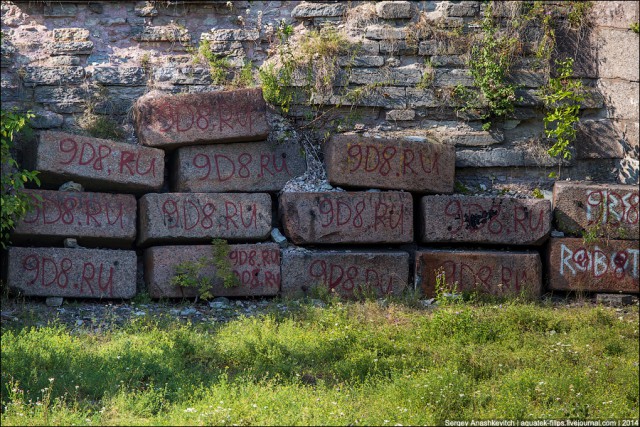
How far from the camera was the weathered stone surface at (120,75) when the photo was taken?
851cm

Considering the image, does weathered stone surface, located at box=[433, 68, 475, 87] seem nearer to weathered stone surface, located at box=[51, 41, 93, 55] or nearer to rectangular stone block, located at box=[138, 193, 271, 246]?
rectangular stone block, located at box=[138, 193, 271, 246]

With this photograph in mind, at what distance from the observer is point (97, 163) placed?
25.4 feet

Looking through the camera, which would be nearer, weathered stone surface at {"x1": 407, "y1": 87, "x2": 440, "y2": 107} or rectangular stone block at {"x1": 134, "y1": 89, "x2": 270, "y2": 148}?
rectangular stone block at {"x1": 134, "y1": 89, "x2": 270, "y2": 148}

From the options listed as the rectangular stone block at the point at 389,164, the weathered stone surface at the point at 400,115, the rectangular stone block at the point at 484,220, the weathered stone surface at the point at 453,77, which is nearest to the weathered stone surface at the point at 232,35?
the rectangular stone block at the point at 389,164

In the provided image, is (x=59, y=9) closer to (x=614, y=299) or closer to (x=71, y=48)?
(x=71, y=48)

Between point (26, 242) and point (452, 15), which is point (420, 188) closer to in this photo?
point (452, 15)

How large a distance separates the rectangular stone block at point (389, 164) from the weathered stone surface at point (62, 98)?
2.63m

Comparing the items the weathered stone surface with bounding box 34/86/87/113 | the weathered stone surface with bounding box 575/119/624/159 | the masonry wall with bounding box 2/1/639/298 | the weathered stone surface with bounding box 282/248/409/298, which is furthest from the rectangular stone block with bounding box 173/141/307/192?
the weathered stone surface with bounding box 575/119/624/159

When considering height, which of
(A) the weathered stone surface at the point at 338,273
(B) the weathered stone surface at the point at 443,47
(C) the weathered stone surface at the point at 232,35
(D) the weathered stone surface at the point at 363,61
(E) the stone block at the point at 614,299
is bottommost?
(E) the stone block at the point at 614,299

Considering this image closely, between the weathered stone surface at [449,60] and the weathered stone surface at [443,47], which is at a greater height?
the weathered stone surface at [443,47]

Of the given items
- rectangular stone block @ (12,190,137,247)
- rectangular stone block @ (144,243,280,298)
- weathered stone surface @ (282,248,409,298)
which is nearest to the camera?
rectangular stone block @ (12,190,137,247)

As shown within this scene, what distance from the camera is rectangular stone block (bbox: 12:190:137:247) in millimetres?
7531

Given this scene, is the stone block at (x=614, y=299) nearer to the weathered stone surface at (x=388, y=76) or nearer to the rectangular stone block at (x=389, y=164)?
the rectangular stone block at (x=389, y=164)

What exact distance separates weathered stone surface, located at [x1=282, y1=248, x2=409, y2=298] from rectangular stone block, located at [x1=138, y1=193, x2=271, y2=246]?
45cm
